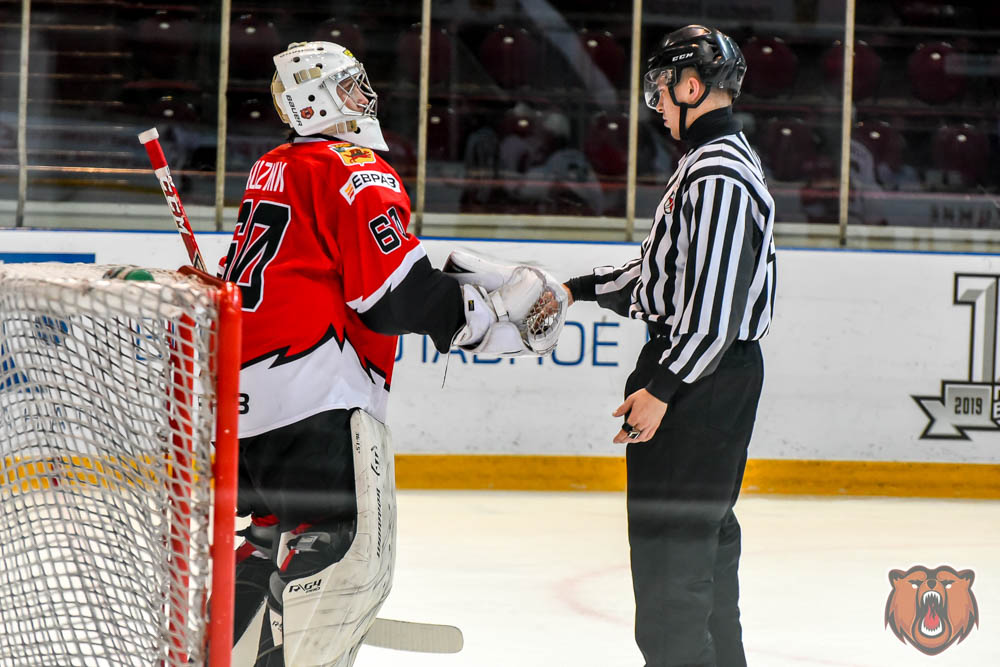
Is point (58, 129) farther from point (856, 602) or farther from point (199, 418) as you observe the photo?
point (199, 418)

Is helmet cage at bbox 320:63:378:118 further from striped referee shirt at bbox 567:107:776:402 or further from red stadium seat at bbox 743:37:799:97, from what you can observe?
red stadium seat at bbox 743:37:799:97

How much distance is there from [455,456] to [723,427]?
2.38 metres

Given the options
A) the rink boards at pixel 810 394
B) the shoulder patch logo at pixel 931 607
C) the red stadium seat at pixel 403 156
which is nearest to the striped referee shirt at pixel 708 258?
the shoulder patch logo at pixel 931 607

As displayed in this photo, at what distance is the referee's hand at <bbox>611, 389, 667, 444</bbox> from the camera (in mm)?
1556

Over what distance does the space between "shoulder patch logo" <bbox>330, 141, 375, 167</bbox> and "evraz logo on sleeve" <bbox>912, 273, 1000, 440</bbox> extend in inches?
116

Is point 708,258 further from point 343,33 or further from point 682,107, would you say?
point 343,33

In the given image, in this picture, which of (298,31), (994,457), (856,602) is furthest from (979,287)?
(298,31)

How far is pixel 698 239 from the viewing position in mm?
1547

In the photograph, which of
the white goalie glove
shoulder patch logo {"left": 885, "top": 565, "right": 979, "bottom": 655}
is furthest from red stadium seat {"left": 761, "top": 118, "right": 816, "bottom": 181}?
the white goalie glove

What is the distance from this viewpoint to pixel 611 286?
183 centimetres

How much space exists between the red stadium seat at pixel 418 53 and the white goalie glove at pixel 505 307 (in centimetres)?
296

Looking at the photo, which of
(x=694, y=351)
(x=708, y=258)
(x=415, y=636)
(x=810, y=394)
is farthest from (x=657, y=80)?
(x=810, y=394)

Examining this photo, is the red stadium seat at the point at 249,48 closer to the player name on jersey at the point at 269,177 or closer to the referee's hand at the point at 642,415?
the player name on jersey at the point at 269,177

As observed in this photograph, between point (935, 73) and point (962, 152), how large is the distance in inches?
13.6
